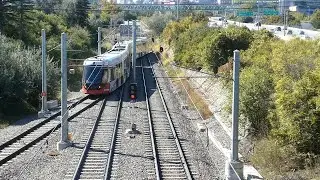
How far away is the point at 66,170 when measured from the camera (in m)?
16.3

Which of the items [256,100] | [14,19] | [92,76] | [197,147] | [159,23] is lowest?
[197,147]

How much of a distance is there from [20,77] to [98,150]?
11983mm

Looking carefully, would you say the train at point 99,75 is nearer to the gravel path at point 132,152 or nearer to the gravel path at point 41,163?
the gravel path at point 132,152

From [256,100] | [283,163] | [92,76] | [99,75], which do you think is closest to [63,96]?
[256,100]

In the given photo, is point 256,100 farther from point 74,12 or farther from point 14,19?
point 74,12

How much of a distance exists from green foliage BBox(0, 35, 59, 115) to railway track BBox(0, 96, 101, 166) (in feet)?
10.3

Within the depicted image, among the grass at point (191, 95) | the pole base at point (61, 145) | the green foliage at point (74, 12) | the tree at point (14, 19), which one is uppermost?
the green foliage at point (74, 12)

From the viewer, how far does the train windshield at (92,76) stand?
3172cm

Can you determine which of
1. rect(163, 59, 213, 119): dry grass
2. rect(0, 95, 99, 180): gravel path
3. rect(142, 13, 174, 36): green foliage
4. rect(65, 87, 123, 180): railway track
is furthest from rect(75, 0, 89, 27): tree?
rect(0, 95, 99, 180): gravel path

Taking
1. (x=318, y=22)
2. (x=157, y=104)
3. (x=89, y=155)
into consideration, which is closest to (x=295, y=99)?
(x=89, y=155)

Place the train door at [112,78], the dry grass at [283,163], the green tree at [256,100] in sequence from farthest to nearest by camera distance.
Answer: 1. the train door at [112,78]
2. the green tree at [256,100]
3. the dry grass at [283,163]

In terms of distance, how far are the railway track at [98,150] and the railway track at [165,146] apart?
1.67m

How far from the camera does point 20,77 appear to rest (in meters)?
29.0

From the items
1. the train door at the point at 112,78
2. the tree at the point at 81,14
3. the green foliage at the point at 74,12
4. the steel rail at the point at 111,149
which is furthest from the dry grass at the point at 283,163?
the tree at the point at 81,14
